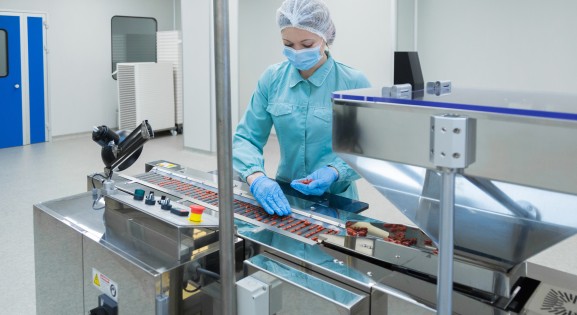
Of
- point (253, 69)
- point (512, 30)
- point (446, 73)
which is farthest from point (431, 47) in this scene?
point (253, 69)

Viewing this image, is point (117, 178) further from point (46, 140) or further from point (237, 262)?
point (46, 140)

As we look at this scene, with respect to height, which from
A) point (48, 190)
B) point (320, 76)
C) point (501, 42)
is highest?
point (501, 42)

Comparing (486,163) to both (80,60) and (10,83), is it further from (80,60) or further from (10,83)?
(80,60)

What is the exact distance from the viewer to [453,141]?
620mm

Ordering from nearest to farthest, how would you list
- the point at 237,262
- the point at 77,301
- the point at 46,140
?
the point at 237,262, the point at 77,301, the point at 46,140

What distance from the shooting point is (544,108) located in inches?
25.1

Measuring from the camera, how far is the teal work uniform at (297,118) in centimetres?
177

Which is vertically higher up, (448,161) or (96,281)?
(448,161)

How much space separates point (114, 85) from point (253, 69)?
1.93 m

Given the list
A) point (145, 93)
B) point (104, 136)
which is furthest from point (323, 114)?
point (145, 93)

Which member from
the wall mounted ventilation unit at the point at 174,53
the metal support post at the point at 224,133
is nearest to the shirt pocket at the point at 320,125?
the metal support post at the point at 224,133

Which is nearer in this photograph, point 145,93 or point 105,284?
point 105,284

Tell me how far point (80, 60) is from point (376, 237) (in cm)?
617

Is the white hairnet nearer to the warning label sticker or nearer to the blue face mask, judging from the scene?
the blue face mask
